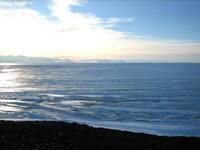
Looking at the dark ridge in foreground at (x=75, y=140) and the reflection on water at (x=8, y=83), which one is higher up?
the dark ridge in foreground at (x=75, y=140)

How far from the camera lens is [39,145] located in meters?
12.2

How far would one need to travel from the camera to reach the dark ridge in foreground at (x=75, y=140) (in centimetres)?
1198

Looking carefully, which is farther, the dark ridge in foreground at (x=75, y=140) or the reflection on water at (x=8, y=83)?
the reflection on water at (x=8, y=83)

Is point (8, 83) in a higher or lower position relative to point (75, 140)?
lower

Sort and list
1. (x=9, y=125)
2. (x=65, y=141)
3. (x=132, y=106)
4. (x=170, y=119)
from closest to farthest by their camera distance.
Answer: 1. (x=65, y=141)
2. (x=9, y=125)
3. (x=170, y=119)
4. (x=132, y=106)

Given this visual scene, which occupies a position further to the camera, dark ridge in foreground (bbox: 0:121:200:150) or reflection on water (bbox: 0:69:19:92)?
reflection on water (bbox: 0:69:19:92)

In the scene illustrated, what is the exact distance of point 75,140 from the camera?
13.0 metres

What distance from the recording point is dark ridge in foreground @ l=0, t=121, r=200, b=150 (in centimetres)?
1198

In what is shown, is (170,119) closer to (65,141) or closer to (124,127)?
(124,127)

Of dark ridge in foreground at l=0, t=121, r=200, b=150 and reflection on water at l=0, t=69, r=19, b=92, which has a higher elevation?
dark ridge in foreground at l=0, t=121, r=200, b=150

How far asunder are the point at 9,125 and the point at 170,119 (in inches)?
476

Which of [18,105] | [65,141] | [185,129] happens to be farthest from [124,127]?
[18,105]

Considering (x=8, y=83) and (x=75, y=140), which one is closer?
(x=75, y=140)

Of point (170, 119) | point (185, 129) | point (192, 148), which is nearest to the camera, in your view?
point (192, 148)
